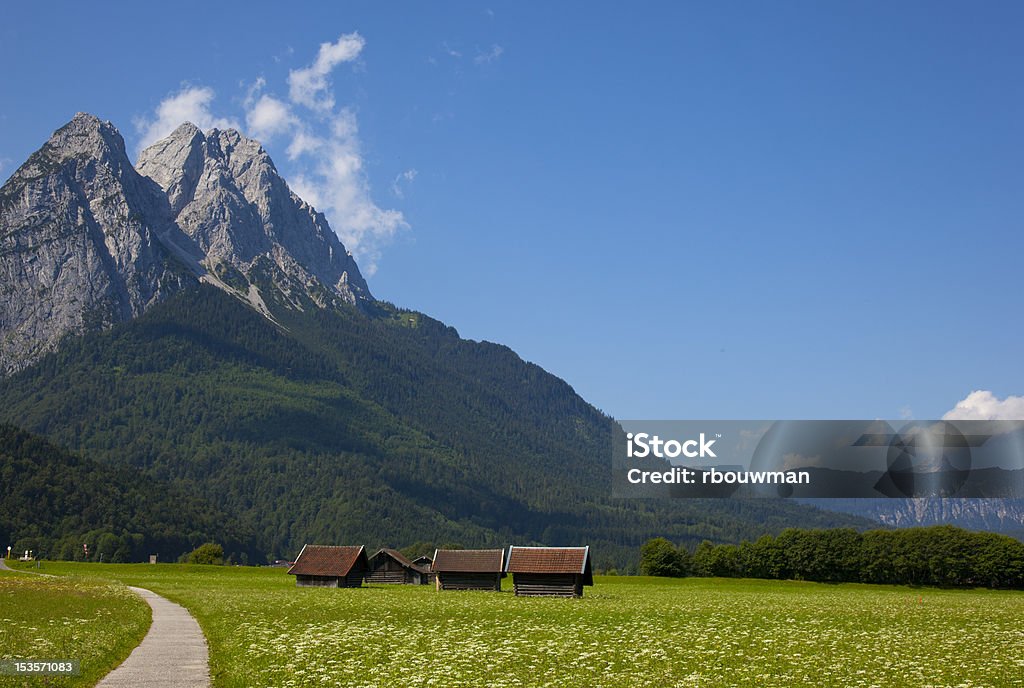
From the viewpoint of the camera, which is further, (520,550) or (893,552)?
(893,552)

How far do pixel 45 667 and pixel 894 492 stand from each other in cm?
12036

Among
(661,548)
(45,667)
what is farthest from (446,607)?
(661,548)

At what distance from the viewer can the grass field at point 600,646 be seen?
83.1 feet

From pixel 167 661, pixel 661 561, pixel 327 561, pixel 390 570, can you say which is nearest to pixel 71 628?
pixel 167 661

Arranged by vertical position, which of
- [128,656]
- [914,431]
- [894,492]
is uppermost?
[914,431]

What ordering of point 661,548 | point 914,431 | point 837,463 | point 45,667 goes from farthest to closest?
point 661,548 < point 914,431 < point 837,463 < point 45,667

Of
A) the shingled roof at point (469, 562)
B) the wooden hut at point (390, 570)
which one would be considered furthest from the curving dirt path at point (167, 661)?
the wooden hut at point (390, 570)

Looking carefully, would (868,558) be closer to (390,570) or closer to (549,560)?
(390,570)

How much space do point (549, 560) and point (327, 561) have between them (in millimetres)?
30579

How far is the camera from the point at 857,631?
40.3 m

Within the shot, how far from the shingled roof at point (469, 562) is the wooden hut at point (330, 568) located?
12457mm

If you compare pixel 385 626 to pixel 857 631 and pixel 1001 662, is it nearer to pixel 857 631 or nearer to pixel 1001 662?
pixel 857 631

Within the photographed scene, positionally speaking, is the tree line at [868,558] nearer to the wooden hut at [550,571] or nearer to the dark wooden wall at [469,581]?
the dark wooden wall at [469,581]

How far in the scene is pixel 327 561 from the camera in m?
95.8
